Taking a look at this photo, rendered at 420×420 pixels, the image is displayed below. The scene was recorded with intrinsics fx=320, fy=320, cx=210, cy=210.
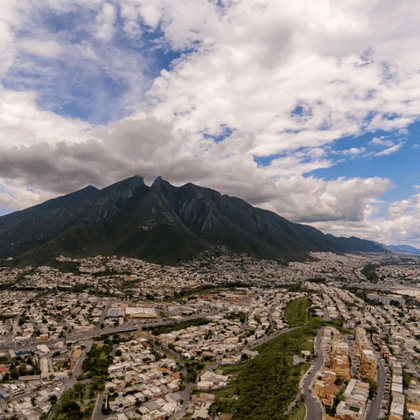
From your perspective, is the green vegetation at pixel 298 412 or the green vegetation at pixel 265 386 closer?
the green vegetation at pixel 298 412

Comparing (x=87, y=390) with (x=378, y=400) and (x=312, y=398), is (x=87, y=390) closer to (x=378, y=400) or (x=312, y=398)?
(x=312, y=398)

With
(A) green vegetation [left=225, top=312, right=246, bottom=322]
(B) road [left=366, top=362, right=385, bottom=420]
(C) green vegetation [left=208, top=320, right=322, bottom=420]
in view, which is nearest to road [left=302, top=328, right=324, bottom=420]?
(C) green vegetation [left=208, top=320, right=322, bottom=420]

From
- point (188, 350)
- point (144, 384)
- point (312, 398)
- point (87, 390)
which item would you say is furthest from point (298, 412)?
point (188, 350)

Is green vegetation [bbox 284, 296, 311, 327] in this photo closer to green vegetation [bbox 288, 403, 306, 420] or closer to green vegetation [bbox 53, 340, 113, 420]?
green vegetation [bbox 288, 403, 306, 420]

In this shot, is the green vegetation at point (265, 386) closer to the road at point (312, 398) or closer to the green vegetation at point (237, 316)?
the road at point (312, 398)

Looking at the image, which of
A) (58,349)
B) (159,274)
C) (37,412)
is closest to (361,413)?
(37,412)

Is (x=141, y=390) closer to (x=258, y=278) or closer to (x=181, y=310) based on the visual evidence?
(x=181, y=310)

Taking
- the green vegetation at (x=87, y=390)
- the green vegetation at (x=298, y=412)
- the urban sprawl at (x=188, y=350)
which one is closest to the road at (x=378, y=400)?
the urban sprawl at (x=188, y=350)
